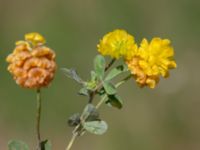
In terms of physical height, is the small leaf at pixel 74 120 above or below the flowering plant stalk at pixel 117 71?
below

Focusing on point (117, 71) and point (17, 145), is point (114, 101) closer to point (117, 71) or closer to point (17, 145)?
point (117, 71)

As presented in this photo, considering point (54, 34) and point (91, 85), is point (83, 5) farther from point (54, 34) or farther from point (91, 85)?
point (91, 85)

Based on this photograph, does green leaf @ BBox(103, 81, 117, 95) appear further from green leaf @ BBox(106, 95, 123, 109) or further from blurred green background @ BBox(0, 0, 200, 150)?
blurred green background @ BBox(0, 0, 200, 150)

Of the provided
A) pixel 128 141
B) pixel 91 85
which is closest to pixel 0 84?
pixel 128 141

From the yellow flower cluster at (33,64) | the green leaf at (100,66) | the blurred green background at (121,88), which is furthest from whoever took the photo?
the blurred green background at (121,88)

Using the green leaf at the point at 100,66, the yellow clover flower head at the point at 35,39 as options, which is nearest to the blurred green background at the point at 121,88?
the green leaf at the point at 100,66

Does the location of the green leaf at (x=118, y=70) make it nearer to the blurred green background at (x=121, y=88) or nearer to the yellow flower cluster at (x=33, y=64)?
the yellow flower cluster at (x=33, y=64)
